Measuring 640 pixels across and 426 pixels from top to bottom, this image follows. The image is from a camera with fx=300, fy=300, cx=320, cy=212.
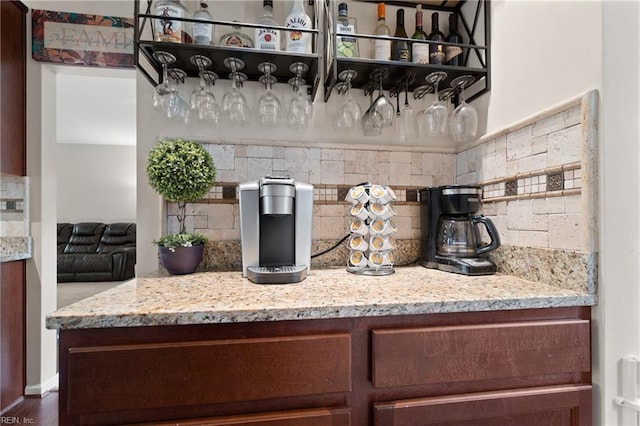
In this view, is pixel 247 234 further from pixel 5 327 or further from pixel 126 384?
pixel 5 327

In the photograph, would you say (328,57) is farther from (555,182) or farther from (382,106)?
(555,182)

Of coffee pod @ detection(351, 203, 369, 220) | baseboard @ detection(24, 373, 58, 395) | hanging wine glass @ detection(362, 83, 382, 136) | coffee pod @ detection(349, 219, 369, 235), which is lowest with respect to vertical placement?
baseboard @ detection(24, 373, 58, 395)

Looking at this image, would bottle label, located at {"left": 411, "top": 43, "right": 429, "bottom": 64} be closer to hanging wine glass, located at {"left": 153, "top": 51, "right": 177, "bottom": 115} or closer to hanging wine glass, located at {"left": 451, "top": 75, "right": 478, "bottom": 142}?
hanging wine glass, located at {"left": 451, "top": 75, "right": 478, "bottom": 142}

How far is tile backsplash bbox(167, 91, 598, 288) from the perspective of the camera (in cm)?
86

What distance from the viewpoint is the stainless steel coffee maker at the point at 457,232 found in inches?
43.3

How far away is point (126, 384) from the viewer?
0.65 meters

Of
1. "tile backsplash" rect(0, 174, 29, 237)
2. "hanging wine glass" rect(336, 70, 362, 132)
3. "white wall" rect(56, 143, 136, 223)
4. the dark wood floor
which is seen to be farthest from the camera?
"white wall" rect(56, 143, 136, 223)

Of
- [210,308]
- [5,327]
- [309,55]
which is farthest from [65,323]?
[5,327]

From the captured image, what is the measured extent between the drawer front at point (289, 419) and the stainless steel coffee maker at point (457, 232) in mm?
665

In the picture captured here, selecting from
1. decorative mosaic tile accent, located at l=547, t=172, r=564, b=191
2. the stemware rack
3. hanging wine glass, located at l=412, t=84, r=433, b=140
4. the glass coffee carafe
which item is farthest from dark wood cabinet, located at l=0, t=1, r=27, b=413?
decorative mosaic tile accent, located at l=547, t=172, r=564, b=191

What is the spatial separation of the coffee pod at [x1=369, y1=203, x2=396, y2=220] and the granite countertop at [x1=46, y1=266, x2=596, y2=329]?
246 mm

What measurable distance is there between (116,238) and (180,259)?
5.02 metres

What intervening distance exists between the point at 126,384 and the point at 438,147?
1434mm

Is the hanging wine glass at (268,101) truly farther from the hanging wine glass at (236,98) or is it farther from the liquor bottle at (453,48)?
the liquor bottle at (453,48)
